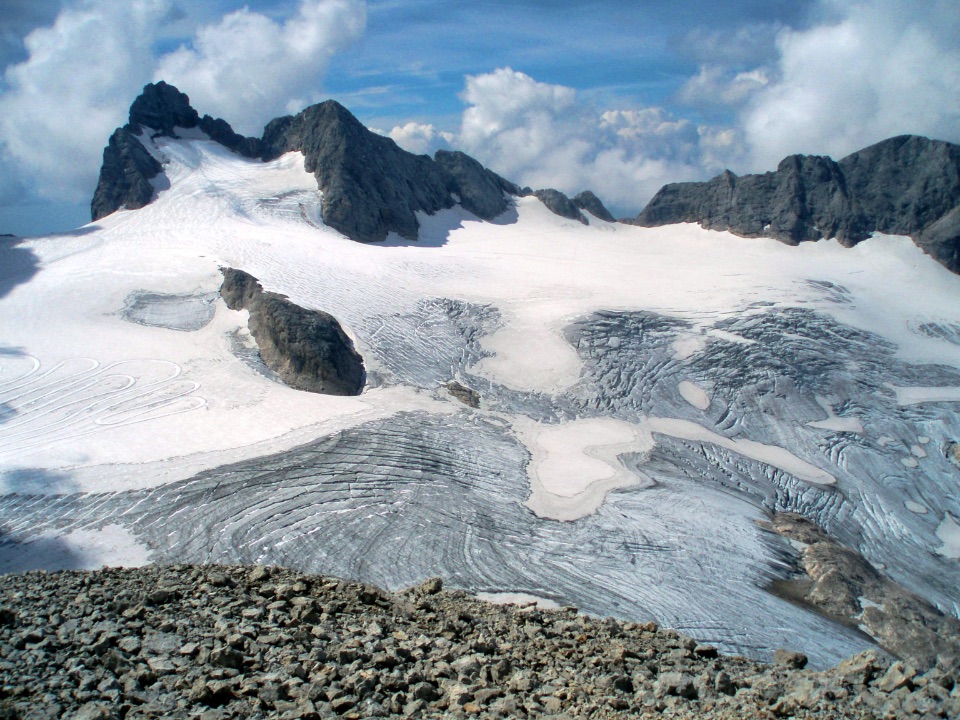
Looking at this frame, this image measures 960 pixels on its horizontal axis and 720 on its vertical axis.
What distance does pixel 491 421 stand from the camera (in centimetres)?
2314

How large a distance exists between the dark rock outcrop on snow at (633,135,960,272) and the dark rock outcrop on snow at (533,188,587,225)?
8903 millimetres

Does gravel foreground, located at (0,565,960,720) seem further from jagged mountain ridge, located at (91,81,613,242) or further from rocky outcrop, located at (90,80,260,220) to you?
rocky outcrop, located at (90,80,260,220)

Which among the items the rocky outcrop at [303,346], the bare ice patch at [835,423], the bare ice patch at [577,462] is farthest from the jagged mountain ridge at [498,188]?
the bare ice patch at [835,423]

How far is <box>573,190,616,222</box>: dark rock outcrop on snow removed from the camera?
6312 centimetres

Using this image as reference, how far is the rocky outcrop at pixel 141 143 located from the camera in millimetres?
45062

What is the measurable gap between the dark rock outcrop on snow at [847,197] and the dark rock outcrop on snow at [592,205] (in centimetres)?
679

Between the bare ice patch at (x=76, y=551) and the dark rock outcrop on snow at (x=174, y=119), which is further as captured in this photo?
the dark rock outcrop on snow at (x=174, y=119)

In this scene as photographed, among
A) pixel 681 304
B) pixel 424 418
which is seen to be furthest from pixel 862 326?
pixel 424 418

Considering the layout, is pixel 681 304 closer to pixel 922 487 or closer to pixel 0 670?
pixel 922 487

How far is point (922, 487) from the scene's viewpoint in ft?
80.8

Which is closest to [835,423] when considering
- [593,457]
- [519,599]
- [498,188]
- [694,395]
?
[694,395]

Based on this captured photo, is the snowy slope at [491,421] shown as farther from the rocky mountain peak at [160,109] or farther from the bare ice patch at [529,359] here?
the rocky mountain peak at [160,109]

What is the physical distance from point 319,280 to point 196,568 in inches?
940

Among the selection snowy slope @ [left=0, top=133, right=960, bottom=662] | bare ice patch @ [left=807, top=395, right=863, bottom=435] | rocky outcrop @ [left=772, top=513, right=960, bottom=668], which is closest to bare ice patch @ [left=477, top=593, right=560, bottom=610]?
snowy slope @ [left=0, top=133, right=960, bottom=662]
